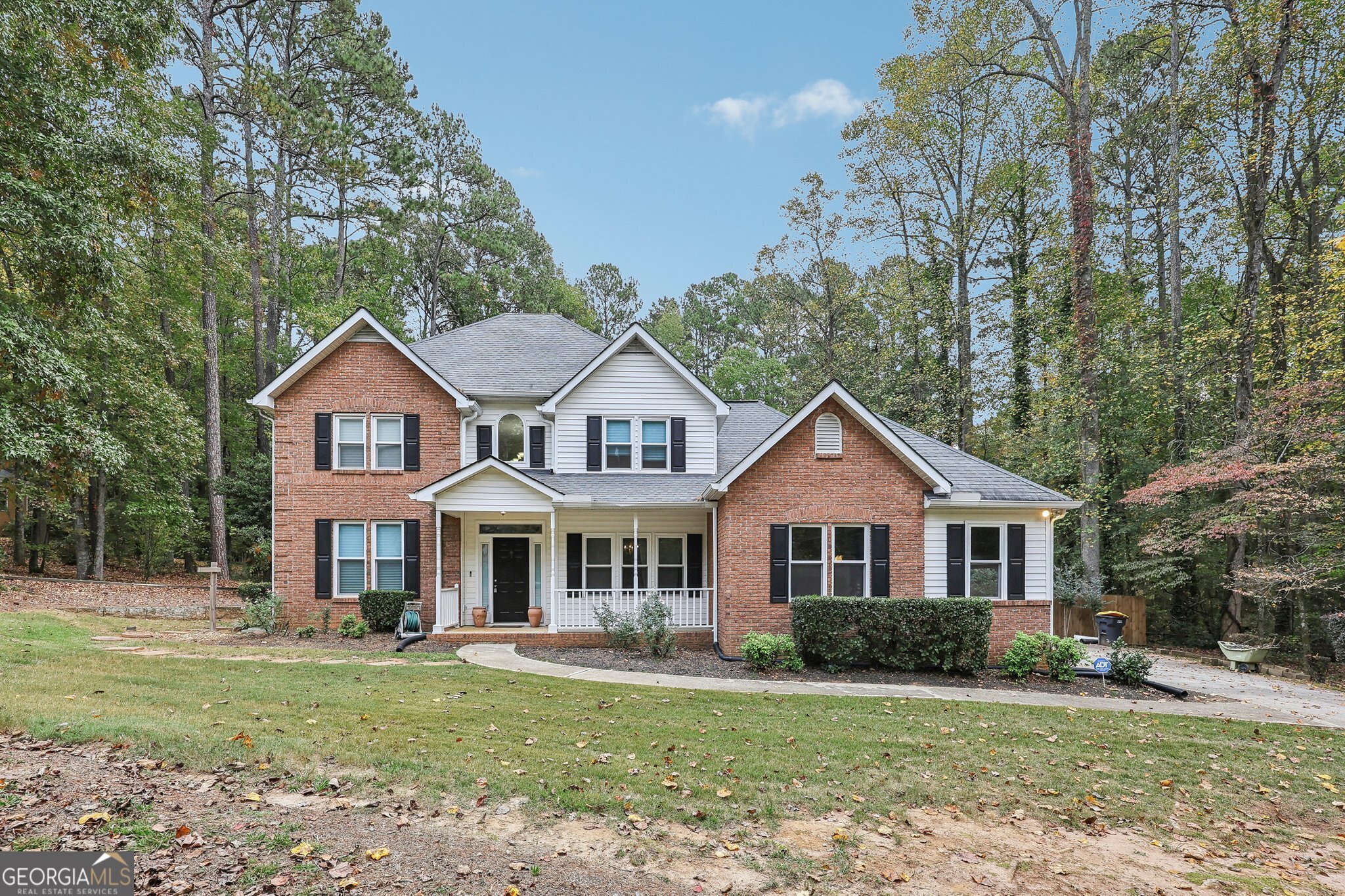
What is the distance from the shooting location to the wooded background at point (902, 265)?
389 inches

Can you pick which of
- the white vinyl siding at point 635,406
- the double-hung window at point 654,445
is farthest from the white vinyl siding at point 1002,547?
the double-hung window at point 654,445

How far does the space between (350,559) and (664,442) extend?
8.07 metres

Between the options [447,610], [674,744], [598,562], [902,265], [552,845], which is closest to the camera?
[552,845]

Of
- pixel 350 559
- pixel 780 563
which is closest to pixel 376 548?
pixel 350 559

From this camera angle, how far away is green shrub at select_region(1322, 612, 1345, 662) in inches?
532

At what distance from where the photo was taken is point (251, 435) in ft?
95.9

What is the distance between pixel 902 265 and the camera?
86.9 feet

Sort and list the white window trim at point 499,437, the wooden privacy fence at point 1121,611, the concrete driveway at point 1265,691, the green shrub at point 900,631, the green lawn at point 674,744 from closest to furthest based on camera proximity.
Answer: the green lawn at point 674,744
the concrete driveway at point 1265,691
the green shrub at point 900,631
the white window trim at point 499,437
the wooden privacy fence at point 1121,611

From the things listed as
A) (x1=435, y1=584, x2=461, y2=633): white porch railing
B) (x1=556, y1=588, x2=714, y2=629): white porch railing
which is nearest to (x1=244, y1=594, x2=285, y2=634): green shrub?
(x1=435, y1=584, x2=461, y2=633): white porch railing

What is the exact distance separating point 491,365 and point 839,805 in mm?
14172

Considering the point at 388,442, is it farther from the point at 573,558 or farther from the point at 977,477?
the point at 977,477

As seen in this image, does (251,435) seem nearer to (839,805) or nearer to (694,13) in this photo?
(694,13)

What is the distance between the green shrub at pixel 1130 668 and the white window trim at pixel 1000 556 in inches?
83.2

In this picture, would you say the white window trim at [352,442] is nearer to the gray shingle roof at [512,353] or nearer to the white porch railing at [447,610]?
the gray shingle roof at [512,353]
